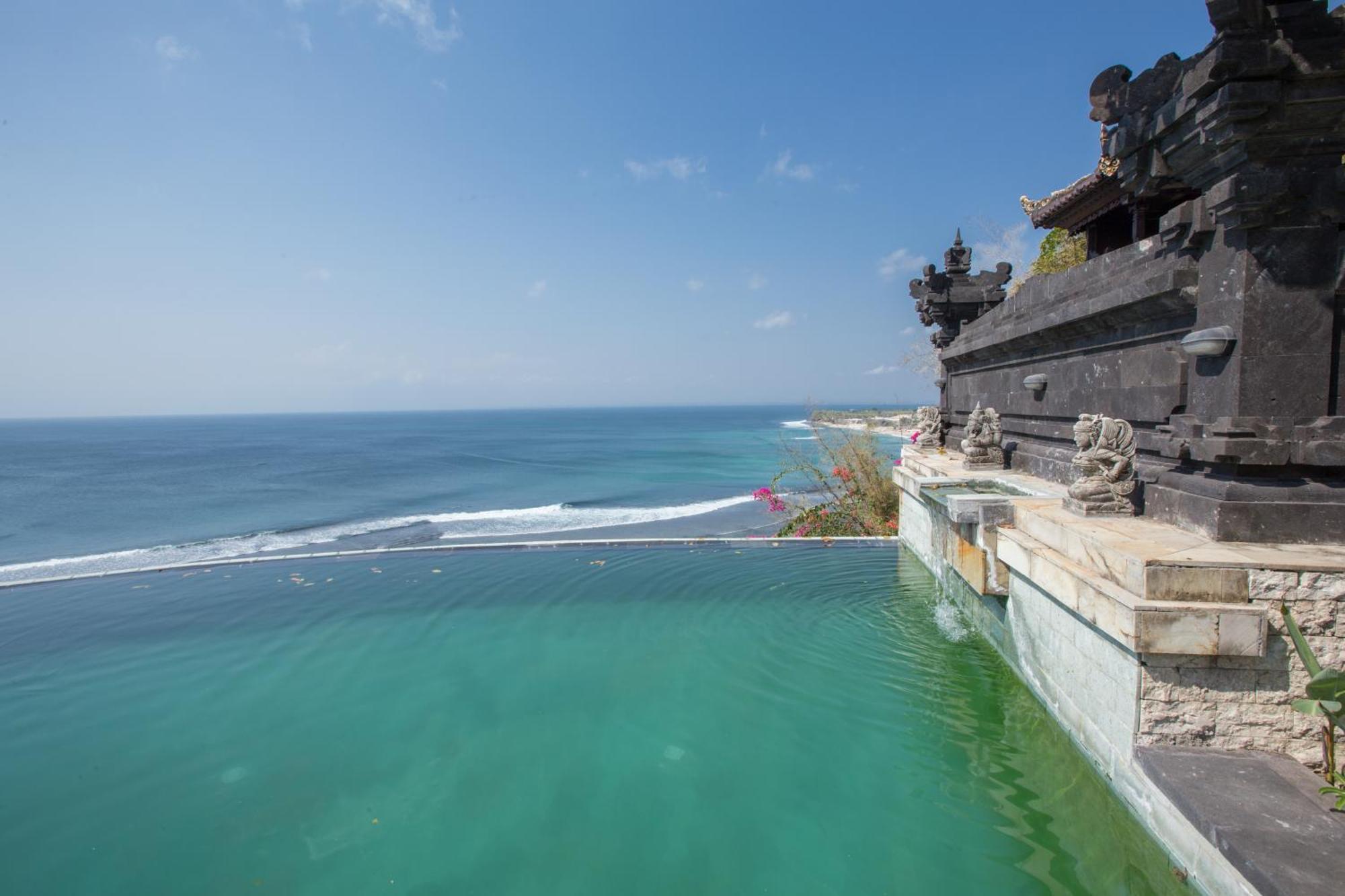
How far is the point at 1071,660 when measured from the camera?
4223 millimetres

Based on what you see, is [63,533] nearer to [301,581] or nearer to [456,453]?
[301,581]

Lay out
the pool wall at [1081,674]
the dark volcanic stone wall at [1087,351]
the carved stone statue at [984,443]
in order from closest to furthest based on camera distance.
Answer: the pool wall at [1081,674] → the dark volcanic stone wall at [1087,351] → the carved stone statue at [984,443]

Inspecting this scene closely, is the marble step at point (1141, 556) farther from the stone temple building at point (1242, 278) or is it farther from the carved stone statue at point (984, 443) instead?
the carved stone statue at point (984, 443)

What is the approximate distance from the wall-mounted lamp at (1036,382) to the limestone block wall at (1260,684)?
4431 mm

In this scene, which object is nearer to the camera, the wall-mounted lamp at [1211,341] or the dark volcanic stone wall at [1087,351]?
the wall-mounted lamp at [1211,341]

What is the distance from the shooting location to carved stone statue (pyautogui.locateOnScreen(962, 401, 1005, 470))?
8445 mm

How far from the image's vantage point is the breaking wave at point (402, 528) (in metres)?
17.9

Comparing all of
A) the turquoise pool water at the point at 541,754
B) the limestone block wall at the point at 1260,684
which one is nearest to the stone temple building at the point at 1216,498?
the limestone block wall at the point at 1260,684

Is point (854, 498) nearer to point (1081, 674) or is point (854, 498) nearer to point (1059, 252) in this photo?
point (1059, 252)

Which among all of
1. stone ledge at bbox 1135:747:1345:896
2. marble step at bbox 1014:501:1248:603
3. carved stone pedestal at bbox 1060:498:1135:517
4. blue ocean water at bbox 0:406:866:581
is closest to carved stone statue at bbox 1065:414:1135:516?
carved stone pedestal at bbox 1060:498:1135:517

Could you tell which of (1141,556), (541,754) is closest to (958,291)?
(1141,556)

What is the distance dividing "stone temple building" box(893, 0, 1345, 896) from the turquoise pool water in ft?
1.72

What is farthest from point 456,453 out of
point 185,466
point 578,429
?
point 578,429

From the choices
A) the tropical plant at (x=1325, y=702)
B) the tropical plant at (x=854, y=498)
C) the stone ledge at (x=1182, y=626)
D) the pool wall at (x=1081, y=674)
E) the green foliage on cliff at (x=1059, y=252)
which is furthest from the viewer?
the green foliage on cliff at (x=1059, y=252)
